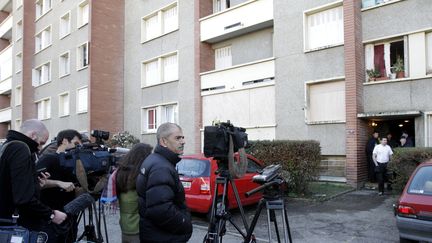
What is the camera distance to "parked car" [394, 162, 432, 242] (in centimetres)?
520

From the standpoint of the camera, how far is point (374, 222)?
774cm

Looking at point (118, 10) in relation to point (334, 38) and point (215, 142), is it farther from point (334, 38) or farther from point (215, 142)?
point (215, 142)

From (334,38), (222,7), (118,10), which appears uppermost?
(118,10)

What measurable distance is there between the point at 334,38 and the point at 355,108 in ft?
9.23

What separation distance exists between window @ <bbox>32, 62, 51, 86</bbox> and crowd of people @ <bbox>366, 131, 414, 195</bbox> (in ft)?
83.0

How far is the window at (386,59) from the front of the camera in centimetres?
1233

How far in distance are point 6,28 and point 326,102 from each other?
3551 cm

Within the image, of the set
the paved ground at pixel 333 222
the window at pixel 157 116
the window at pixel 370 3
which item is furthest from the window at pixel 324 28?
the window at pixel 157 116

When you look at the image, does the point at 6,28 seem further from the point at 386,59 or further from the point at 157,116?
the point at 386,59

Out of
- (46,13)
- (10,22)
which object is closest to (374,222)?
(46,13)

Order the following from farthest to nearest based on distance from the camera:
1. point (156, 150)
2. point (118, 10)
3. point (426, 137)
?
point (118, 10) → point (426, 137) → point (156, 150)

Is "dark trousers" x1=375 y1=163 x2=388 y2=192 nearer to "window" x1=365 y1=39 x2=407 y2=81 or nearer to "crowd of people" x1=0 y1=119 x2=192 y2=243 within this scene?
"window" x1=365 y1=39 x2=407 y2=81

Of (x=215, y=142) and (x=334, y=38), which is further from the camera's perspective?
(x=334, y=38)

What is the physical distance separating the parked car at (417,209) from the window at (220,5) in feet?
47.7
